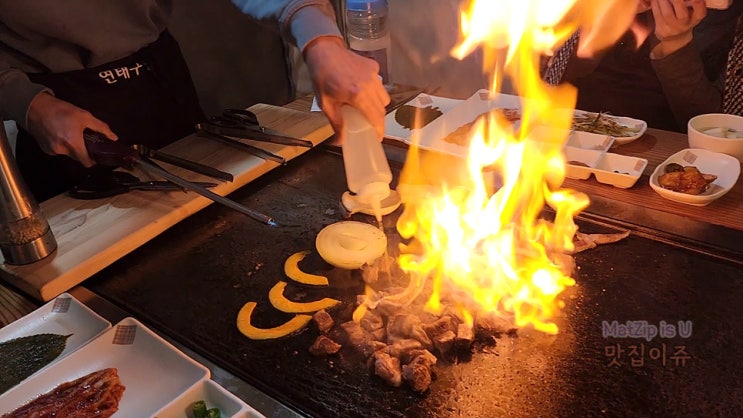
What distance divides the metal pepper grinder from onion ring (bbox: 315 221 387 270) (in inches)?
31.0

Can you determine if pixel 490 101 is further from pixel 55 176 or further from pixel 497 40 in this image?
pixel 55 176

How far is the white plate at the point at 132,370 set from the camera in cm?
134

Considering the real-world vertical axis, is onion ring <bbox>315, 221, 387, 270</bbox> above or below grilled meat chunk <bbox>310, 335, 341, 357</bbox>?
above

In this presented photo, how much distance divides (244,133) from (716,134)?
1673 mm

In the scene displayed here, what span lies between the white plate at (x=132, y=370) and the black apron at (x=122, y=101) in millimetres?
1017

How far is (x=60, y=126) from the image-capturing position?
186 centimetres

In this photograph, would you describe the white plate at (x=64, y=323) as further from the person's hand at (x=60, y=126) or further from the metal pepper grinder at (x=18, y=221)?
the person's hand at (x=60, y=126)

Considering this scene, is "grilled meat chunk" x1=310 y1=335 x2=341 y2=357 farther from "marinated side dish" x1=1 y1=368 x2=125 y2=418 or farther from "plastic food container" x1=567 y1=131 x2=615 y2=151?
"plastic food container" x1=567 y1=131 x2=615 y2=151

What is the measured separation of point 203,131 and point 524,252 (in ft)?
4.50

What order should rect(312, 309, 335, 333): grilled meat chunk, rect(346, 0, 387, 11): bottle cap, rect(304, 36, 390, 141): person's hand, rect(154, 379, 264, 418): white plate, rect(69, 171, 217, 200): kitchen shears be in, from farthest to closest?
1. rect(346, 0, 387, 11): bottle cap
2. rect(69, 171, 217, 200): kitchen shears
3. rect(304, 36, 390, 141): person's hand
4. rect(312, 309, 335, 333): grilled meat chunk
5. rect(154, 379, 264, 418): white plate

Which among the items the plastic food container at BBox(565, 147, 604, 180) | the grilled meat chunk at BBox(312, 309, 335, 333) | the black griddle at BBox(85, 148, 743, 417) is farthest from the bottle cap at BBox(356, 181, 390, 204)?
the plastic food container at BBox(565, 147, 604, 180)

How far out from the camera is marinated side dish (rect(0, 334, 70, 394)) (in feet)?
4.65

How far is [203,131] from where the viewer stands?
239 centimetres

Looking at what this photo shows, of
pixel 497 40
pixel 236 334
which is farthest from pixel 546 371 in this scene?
pixel 497 40
